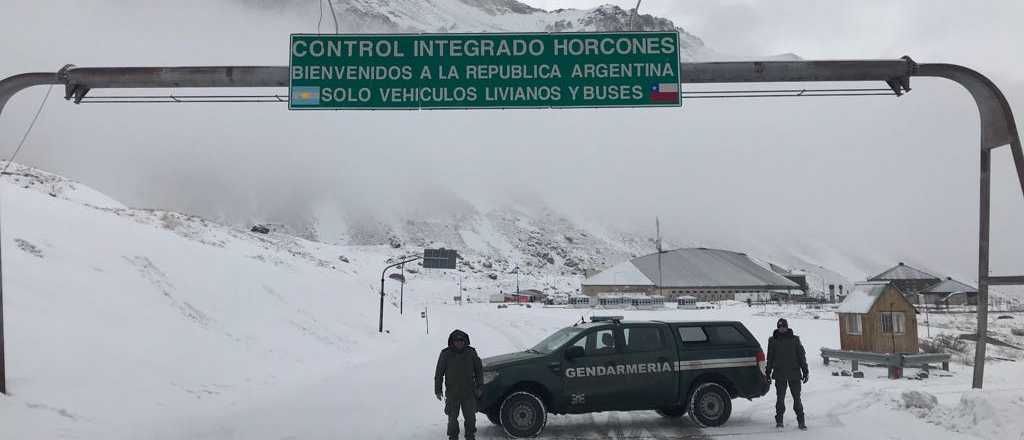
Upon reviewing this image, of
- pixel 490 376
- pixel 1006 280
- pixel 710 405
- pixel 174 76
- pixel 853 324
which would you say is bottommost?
pixel 710 405

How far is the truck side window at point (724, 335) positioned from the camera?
11.2 meters

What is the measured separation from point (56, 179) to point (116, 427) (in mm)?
67633

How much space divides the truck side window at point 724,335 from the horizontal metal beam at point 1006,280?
5.34 m

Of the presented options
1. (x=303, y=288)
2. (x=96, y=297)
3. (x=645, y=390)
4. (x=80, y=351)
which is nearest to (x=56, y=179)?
(x=303, y=288)

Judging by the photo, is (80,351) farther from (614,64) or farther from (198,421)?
(614,64)

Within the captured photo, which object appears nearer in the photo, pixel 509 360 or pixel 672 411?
pixel 509 360

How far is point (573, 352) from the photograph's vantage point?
34.0 ft

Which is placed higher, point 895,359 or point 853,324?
point 853,324

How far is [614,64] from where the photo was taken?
11.9 meters

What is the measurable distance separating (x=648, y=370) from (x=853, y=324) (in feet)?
45.2

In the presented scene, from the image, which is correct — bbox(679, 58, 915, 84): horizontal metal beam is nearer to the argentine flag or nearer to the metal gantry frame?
the metal gantry frame

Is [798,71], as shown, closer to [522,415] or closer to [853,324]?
[522,415]

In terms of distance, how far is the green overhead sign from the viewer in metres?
11.9

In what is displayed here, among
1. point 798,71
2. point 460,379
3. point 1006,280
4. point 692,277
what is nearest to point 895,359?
point 1006,280
